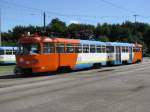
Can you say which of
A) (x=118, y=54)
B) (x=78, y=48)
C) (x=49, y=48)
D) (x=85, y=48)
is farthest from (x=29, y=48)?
(x=118, y=54)

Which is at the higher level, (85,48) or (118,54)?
(85,48)

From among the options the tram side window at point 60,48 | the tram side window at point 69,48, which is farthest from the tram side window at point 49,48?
the tram side window at point 69,48

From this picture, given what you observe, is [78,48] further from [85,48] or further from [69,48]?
[69,48]

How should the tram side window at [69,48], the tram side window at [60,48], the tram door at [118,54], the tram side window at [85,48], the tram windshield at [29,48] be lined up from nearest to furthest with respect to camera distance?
the tram windshield at [29,48] < the tram side window at [60,48] < the tram side window at [69,48] < the tram side window at [85,48] < the tram door at [118,54]

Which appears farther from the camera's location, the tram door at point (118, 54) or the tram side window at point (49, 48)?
the tram door at point (118, 54)

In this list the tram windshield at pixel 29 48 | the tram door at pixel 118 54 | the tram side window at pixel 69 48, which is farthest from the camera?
the tram door at pixel 118 54

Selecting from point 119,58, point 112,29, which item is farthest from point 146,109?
point 112,29

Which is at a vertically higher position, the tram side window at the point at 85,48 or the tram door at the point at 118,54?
the tram side window at the point at 85,48

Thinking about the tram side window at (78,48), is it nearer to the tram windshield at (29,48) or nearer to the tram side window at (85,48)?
the tram side window at (85,48)

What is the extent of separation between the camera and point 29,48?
101 feet

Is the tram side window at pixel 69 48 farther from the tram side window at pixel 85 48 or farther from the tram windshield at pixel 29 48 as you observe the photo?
the tram windshield at pixel 29 48

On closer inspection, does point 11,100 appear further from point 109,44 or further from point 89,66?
point 109,44

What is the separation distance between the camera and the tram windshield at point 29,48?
3067 centimetres

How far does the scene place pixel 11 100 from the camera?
15266mm
